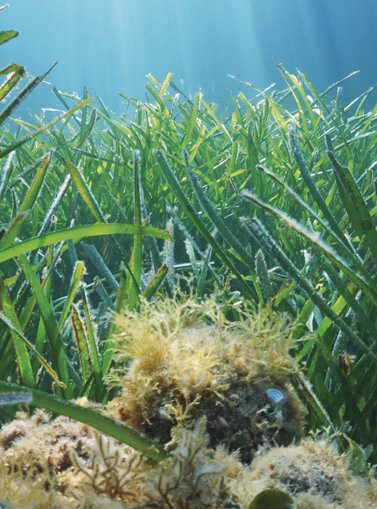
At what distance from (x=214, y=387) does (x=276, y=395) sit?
0.07m

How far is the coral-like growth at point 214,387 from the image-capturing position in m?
0.56

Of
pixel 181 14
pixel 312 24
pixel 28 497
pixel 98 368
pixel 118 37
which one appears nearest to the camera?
pixel 28 497

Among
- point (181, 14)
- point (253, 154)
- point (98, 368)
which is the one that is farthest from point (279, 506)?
point (181, 14)

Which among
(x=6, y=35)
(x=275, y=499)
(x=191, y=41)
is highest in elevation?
(x=191, y=41)

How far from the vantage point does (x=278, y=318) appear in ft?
2.14

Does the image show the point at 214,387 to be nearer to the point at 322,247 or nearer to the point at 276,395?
the point at 276,395

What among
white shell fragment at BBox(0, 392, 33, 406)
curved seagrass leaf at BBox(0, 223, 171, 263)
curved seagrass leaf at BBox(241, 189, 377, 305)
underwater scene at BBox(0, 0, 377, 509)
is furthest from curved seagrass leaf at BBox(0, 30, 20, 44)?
white shell fragment at BBox(0, 392, 33, 406)

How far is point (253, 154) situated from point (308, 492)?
1.46 m

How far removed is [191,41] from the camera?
1371 inches

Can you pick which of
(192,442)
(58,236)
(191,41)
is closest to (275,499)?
(192,442)

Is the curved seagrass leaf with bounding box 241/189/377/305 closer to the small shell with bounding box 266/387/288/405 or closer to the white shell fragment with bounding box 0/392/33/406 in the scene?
the small shell with bounding box 266/387/288/405

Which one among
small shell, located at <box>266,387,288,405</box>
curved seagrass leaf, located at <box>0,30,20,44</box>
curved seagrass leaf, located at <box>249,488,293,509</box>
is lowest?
curved seagrass leaf, located at <box>249,488,293,509</box>

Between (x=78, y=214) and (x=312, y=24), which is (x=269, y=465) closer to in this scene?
(x=78, y=214)

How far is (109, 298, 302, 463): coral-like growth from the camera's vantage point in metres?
0.56
